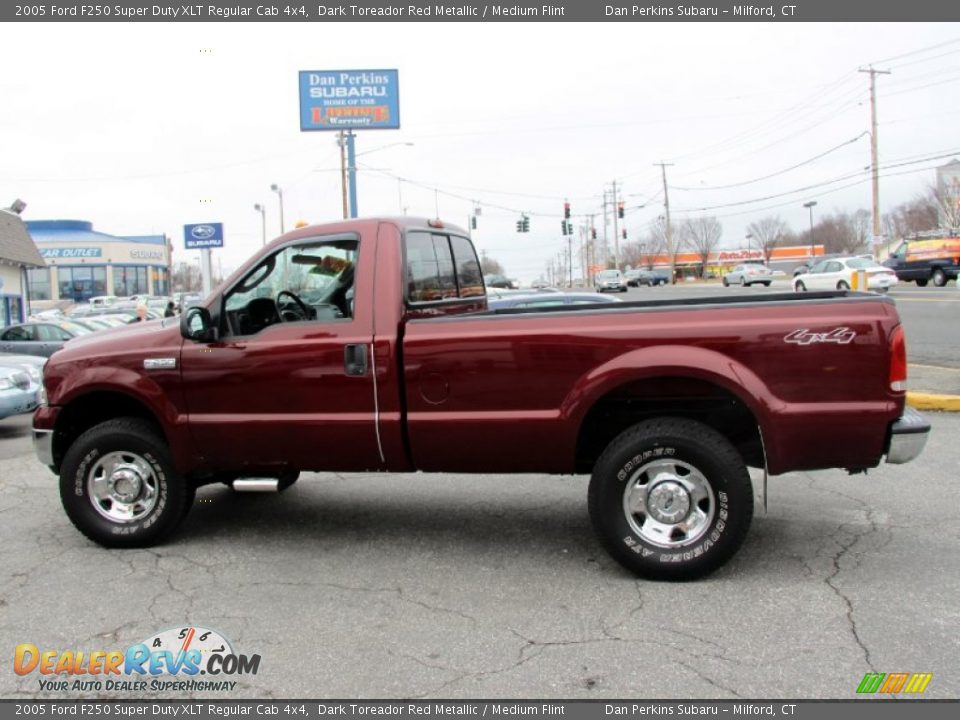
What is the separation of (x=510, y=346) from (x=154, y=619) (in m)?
2.33

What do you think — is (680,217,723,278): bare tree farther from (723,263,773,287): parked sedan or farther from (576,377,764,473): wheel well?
(576,377,764,473): wheel well

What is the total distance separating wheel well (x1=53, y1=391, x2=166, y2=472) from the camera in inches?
207

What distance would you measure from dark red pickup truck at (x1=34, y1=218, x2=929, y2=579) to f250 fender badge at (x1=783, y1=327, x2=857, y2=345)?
0.03 feet

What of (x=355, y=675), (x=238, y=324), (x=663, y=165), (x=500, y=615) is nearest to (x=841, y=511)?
(x=500, y=615)

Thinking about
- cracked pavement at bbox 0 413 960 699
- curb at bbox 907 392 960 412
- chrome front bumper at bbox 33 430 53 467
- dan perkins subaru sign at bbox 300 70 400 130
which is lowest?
cracked pavement at bbox 0 413 960 699

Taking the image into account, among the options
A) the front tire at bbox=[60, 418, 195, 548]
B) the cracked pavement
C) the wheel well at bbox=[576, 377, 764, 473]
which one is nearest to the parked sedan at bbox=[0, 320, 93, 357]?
the cracked pavement

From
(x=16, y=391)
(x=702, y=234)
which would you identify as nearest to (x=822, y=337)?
(x=16, y=391)

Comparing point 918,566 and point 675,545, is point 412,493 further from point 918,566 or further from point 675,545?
point 918,566

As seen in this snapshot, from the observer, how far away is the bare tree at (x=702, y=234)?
347 ft

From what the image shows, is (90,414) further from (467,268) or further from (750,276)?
(750,276)

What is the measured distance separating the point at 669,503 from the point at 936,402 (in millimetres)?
5965

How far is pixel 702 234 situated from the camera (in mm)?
106375

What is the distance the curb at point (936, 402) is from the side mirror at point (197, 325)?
7483 mm

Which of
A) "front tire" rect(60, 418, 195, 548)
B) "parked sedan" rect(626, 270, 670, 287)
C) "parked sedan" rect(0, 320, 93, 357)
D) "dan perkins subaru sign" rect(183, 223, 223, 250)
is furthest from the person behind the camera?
"parked sedan" rect(626, 270, 670, 287)
